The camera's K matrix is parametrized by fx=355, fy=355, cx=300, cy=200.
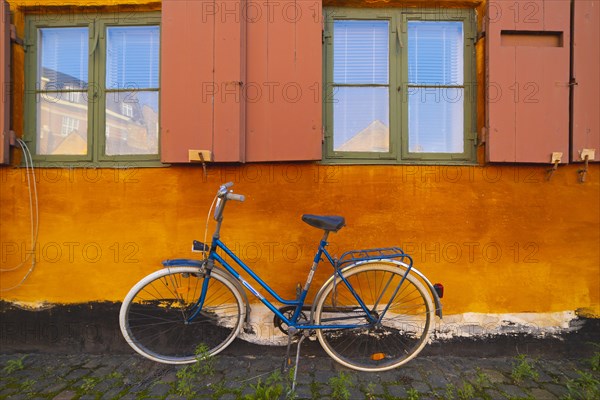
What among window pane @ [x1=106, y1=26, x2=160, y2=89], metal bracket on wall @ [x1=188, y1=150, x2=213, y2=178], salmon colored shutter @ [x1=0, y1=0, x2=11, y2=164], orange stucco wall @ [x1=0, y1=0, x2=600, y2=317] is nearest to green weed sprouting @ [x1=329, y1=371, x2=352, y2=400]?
orange stucco wall @ [x1=0, y1=0, x2=600, y2=317]

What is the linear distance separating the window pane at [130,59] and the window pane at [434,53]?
2.32m

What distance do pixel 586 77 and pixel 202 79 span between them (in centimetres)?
320

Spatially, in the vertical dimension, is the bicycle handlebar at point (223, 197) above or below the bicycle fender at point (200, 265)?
above

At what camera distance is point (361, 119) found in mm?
3184

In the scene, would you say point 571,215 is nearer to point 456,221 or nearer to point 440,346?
point 456,221

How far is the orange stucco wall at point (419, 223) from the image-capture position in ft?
10.0

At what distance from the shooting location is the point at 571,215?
10.00ft

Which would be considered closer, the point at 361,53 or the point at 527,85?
the point at 527,85

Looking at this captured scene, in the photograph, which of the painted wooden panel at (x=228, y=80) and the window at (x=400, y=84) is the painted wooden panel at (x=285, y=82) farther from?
the window at (x=400, y=84)

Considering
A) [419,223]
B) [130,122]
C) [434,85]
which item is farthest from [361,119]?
[130,122]

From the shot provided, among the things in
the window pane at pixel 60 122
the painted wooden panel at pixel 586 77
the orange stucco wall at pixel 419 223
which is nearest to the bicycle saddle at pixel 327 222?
the orange stucco wall at pixel 419 223

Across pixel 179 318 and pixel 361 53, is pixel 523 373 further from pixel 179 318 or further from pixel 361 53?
pixel 361 53

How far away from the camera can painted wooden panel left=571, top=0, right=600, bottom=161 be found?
2947 mm

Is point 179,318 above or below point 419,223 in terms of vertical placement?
below
